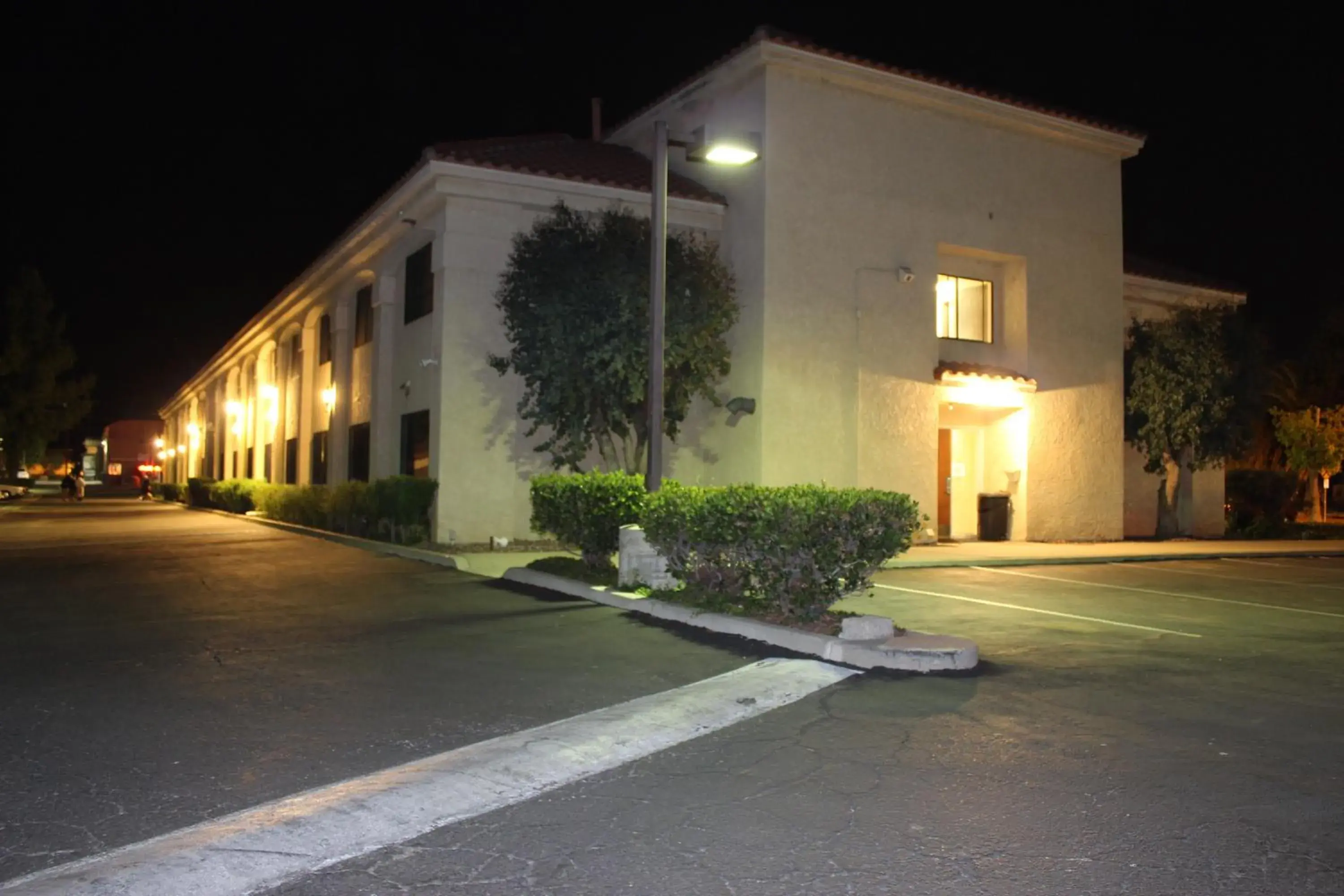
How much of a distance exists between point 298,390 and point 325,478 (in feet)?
15.9

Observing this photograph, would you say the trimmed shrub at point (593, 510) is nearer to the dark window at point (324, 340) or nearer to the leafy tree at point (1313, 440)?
the dark window at point (324, 340)

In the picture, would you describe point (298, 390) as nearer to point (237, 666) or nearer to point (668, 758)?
point (237, 666)

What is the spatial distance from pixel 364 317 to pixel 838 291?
37.7 ft

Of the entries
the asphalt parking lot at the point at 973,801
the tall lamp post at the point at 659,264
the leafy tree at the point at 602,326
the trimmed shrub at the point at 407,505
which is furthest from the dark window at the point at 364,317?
the asphalt parking lot at the point at 973,801

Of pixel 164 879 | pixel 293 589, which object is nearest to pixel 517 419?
pixel 293 589

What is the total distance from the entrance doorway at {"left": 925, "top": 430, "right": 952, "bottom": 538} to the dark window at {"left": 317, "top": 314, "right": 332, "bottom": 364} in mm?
14872

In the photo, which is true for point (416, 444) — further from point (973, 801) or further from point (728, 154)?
point (973, 801)

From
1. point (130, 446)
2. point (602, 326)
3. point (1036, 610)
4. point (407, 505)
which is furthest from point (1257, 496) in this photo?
point (130, 446)

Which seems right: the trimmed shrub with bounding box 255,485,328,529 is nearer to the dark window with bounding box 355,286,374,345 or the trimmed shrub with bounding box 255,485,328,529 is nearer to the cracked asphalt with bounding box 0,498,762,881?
the dark window with bounding box 355,286,374,345

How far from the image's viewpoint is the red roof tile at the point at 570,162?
1878cm

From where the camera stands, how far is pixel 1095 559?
61.5 feet

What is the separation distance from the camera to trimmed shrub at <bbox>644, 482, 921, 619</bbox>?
9.80 m

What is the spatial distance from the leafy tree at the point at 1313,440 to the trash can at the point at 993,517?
13137 mm

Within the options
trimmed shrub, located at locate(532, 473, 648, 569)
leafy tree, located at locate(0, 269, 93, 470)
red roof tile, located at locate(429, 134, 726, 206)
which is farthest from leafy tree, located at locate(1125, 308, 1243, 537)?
leafy tree, located at locate(0, 269, 93, 470)
